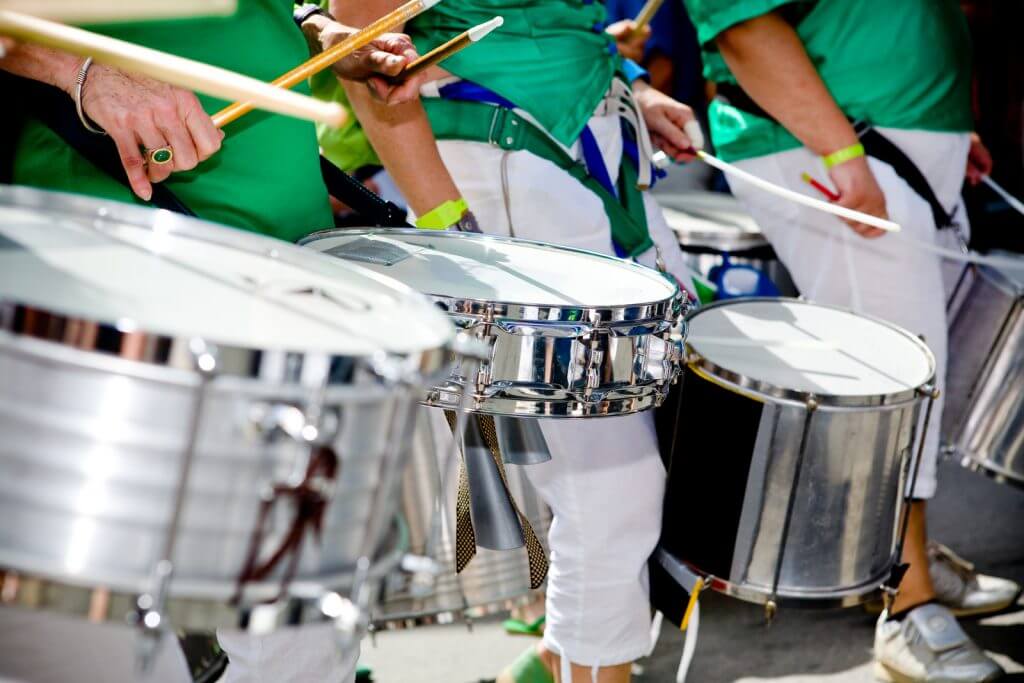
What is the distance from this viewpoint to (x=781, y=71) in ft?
8.16

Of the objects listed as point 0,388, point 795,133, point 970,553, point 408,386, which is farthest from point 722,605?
point 0,388

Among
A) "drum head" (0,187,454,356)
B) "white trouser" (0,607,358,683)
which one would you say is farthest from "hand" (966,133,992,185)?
A: "drum head" (0,187,454,356)

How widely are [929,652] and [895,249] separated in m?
0.87

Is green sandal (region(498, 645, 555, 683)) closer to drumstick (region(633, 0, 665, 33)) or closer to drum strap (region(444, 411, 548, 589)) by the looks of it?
drum strap (region(444, 411, 548, 589))

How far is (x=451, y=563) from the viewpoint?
2.47m

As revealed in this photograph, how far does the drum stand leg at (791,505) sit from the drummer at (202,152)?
761 mm

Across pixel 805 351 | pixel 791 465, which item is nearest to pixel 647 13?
pixel 805 351

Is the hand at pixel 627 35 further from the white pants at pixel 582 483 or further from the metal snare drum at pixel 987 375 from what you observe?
the metal snare drum at pixel 987 375

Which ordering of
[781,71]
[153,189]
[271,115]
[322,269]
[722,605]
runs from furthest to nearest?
[722,605] < [781,71] < [271,115] < [153,189] < [322,269]

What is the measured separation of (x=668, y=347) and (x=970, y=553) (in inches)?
77.1

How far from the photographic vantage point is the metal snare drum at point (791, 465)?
6.30ft

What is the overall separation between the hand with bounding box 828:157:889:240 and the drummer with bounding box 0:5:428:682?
4.01 feet

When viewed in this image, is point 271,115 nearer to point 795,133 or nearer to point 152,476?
point 152,476

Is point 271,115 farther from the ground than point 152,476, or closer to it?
farther from the ground
